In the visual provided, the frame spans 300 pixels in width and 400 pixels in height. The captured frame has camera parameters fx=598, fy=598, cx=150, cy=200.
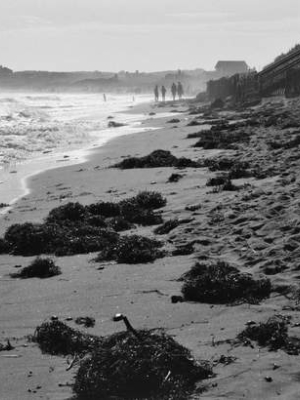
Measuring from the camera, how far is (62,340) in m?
4.88

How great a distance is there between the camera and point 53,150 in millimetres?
23406

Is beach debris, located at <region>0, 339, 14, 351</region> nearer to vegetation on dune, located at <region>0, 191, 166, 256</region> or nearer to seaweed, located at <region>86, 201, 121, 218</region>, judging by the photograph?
vegetation on dune, located at <region>0, 191, 166, 256</region>

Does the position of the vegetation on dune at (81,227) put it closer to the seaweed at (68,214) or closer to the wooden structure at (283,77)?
the seaweed at (68,214)

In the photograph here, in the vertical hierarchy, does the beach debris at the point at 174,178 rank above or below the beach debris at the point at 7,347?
above

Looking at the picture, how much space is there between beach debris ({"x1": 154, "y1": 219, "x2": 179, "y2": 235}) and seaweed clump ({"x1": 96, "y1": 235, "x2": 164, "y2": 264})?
29.0 inches

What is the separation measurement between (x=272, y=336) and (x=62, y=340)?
1682mm

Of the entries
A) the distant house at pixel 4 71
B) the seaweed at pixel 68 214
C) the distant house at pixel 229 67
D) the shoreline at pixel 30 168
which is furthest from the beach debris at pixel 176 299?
the distant house at pixel 4 71

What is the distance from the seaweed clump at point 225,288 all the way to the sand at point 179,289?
0.41 ft

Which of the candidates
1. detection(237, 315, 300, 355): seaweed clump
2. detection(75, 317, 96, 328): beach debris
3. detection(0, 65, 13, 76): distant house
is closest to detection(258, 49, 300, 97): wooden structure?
detection(75, 317, 96, 328): beach debris

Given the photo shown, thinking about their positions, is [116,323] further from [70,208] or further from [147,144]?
[147,144]

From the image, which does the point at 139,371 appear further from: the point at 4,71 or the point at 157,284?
the point at 4,71

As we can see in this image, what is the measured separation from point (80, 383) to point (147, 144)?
18.8m

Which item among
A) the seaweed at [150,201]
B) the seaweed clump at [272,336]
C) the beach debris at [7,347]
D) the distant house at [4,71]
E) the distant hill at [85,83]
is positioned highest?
the distant house at [4,71]

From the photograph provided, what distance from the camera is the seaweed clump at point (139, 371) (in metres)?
3.96
